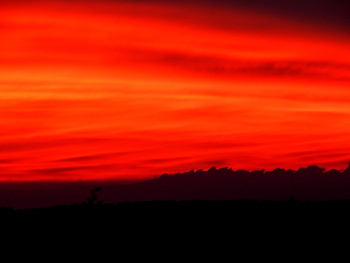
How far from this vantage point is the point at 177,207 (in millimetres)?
18047

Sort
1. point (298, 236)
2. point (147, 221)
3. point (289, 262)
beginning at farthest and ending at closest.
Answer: point (147, 221) < point (298, 236) < point (289, 262)

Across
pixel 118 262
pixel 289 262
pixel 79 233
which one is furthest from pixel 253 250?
pixel 79 233

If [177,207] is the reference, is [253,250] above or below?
below

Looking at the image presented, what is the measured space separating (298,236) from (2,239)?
22.8ft

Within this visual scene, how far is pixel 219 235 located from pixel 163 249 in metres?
1.47

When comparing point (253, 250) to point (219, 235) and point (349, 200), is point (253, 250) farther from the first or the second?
point (349, 200)

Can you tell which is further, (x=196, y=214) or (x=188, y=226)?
(x=196, y=214)

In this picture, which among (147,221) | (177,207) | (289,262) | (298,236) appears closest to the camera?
(289,262)

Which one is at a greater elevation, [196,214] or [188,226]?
[196,214]

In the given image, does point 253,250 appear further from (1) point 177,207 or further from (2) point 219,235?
(1) point 177,207

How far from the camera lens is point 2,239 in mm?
15859

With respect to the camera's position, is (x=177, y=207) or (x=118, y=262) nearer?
(x=118, y=262)

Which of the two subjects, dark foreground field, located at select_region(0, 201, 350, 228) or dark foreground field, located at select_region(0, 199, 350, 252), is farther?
dark foreground field, located at select_region(0, 201, 350, 228)

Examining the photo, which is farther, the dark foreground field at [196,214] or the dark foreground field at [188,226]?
the dark foreground field at [196,214]
